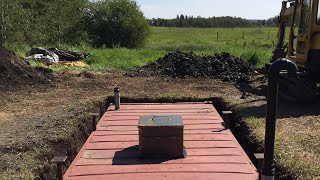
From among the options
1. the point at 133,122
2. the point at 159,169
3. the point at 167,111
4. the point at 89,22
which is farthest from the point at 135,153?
the point at 89,22

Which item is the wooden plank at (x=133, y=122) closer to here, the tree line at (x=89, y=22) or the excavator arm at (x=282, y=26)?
the excavator arm at (x=282, y=26)

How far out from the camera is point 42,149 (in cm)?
568

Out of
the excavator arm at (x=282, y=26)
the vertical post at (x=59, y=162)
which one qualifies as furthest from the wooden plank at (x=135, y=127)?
the excavator arm at (x=282, y=26)

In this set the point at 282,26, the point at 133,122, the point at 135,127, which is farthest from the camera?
the point at 282,26

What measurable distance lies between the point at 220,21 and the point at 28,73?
65.5m

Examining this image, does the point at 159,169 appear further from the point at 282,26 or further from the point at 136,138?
the point at 282,26

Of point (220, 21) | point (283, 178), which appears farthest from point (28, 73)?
point (220, 21)

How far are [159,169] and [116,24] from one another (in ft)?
69.3

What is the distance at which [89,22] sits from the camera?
25.5 meters

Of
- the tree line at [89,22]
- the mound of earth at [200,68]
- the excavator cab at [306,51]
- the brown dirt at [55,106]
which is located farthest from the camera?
the tree line at [89,22]

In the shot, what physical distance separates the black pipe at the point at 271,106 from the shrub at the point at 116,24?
21.8m

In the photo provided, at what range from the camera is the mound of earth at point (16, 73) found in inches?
437

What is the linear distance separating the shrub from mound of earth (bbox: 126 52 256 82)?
10.4 m

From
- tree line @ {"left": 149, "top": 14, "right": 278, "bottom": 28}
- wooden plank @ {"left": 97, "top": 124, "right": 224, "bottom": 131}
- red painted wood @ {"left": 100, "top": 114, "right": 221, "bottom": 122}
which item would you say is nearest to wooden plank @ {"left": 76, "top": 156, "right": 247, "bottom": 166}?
wooden plank @ {"left": 97, "top": 124, "right": 224, "bottom": 131}
